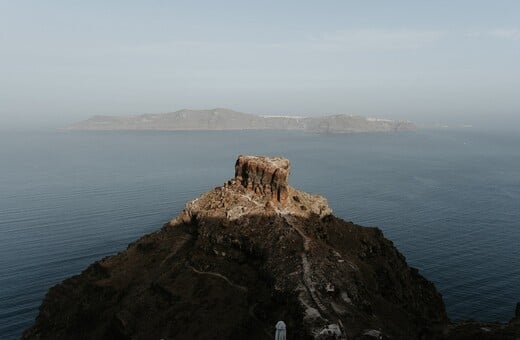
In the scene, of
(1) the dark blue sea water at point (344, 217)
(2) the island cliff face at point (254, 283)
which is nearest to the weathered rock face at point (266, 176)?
(2) the island cliff face at point (254, 283)

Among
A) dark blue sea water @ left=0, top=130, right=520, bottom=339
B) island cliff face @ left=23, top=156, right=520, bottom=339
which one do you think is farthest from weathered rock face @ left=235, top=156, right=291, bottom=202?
dark blue sea water @ left=0, top=130, right=520, bottom=339

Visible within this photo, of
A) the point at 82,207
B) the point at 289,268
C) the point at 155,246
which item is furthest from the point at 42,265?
the point at 289,268

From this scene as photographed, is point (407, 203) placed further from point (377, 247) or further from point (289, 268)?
point (289, 268)

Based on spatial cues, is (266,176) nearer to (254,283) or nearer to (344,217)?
(254,283)

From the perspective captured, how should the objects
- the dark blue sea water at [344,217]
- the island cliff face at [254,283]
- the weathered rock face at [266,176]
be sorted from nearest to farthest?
the island cliff face at [254,283]
the weathered rock face at [266,176]
the dark blue sea water at [344,217]

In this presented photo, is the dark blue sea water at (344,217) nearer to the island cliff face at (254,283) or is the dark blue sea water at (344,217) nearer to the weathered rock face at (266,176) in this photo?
the island cliff face at (254,283)

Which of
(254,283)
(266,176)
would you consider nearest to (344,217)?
(266,176)
